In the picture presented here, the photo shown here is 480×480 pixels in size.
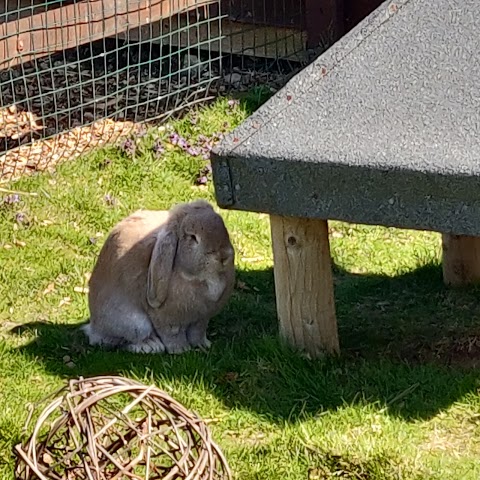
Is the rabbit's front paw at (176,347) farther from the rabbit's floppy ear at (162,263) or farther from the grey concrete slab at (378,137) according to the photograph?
the grey concrete slab at (378,137)

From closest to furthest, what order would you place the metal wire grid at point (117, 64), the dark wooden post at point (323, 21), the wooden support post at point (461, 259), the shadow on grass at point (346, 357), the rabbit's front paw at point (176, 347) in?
1. the shadow on grass at point (346, 357)
2. the rabbit's front paw at point (176, 347)
3. the wooden support post at point (461, 259)
4. the metal wire grid at point (117, 64)
5. the dark wooden post at point (323, 21)

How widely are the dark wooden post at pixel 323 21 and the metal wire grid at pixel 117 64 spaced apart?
0.21 metres

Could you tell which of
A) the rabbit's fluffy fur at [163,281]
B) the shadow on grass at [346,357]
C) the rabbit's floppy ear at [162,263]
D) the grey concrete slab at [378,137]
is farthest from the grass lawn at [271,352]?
the grey concrete slab at [378,137]

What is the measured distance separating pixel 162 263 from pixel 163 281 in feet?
0.27

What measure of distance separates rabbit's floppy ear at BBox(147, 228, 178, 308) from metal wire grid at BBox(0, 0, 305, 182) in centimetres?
239

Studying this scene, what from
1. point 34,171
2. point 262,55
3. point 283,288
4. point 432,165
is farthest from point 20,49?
point 432,165

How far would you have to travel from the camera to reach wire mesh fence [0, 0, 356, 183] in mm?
7527

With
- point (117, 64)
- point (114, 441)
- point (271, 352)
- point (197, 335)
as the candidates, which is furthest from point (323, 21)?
point (114, 441)

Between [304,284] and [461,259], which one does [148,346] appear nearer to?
[304,284]

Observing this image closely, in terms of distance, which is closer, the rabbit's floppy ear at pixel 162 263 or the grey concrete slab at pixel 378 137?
the grey concrete slab at pixel 378 137

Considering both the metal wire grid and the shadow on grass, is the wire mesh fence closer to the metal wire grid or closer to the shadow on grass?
the metal wire grid

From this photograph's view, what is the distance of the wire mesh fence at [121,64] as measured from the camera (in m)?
7.53

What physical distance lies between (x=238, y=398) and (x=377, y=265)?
1.76 meters

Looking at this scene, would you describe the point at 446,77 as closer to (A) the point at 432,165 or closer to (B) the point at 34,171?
(A) the point at 432,165
